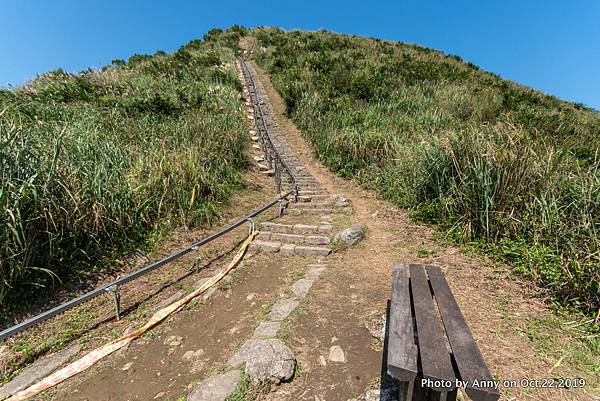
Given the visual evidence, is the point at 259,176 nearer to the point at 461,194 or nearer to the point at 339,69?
the point at 461,194

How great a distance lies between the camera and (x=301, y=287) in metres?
3.73

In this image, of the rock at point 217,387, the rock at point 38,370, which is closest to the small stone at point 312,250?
the rock at point 217,387

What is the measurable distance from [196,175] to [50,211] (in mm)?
2703

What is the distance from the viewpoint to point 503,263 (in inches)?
154

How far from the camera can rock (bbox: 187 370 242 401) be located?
220cm

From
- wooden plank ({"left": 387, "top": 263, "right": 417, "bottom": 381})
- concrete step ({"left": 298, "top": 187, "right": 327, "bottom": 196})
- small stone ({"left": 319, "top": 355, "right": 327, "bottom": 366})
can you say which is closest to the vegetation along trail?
small stone ({"left": 319, "top": 355, "right": 327, "bottom": 366})

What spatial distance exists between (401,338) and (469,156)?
417cm

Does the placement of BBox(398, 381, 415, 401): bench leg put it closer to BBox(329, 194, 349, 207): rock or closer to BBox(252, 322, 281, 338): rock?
BBox(252, 322, 281, 338): rock

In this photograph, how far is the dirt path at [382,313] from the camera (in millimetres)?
2340

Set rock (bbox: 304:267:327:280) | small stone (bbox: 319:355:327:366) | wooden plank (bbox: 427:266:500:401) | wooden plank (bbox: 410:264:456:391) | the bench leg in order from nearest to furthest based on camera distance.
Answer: wooden plank (bbox: 427:266:500:401) → wooden plank (bbox: 410:264:456:391) → the bench leg → small stone (bbox: 319:355:327:366) → rock (bbox: 304:267:327:280)

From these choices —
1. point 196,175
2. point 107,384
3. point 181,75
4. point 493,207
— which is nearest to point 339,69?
point 181,75

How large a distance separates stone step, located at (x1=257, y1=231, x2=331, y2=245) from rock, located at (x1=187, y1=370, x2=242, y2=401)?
9.17ft

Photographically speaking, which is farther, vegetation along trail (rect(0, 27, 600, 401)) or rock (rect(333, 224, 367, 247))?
rock (rect(333, 224, 367, 247))

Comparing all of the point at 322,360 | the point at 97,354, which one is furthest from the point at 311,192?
the point at 97,354
